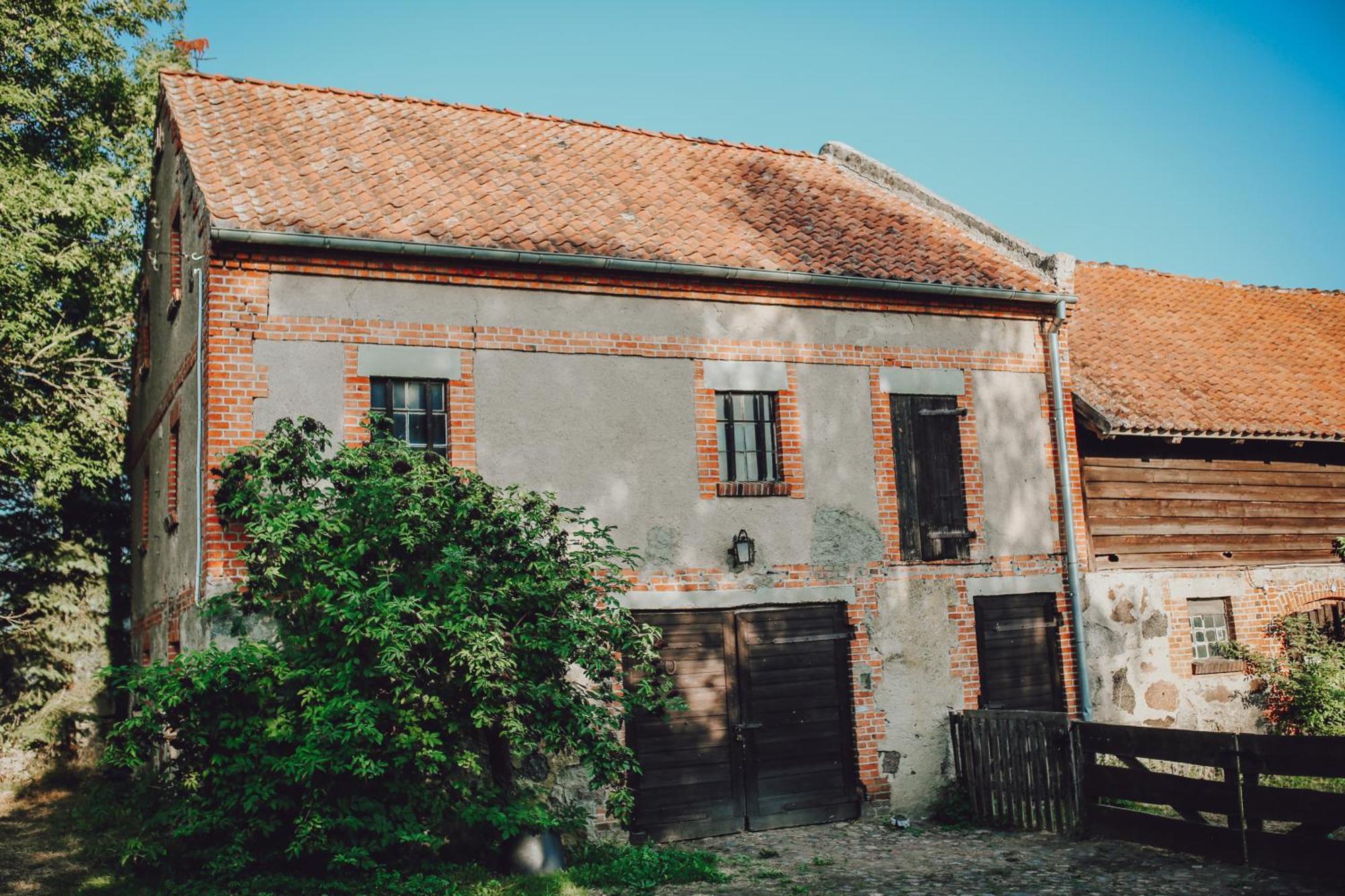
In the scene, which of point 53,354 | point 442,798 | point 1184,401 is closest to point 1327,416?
point 1184,401

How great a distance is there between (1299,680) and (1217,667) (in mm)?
1083

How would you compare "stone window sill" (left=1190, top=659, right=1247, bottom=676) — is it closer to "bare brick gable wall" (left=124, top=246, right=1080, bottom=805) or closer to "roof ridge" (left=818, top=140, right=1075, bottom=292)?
"bare brick gable wall" (left=124, top=246, right=1080, bottom=805)

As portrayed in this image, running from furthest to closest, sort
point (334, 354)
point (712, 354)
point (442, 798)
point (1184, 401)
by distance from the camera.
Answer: point (1184, 401)
point (712, 354)
point (334, 354)
point (442, 798)

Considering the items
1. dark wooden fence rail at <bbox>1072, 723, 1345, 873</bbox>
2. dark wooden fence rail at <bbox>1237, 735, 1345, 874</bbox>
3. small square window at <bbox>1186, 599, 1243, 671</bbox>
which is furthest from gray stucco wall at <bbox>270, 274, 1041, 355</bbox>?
dark wooden fence rail at <bbox>1237, 735, 1345, 874</bbox>

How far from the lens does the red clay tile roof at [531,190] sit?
11180 millimetres

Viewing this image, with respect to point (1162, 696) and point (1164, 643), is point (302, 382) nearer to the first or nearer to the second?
point (1164, 643)

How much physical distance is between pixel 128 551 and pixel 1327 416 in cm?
1991

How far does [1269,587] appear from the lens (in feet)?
49.0

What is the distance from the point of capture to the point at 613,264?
11.5 metres

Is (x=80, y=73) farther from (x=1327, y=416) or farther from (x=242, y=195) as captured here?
(x=1327, y=416)

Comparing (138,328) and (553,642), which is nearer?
(553,642)

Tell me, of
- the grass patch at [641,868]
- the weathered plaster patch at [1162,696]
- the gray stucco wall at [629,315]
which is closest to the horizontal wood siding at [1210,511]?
the weathered plaster patch at [1162,696]

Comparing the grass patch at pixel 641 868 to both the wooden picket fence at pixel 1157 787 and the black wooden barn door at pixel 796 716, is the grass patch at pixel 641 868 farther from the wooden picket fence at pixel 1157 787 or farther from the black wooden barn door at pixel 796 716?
the wooden picket fence at pixel 1157 787

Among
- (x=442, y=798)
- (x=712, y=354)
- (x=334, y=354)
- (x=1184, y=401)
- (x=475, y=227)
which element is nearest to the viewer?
(x=442, y=798)
